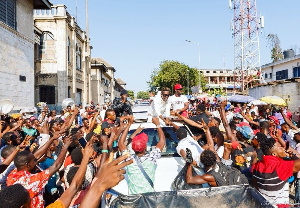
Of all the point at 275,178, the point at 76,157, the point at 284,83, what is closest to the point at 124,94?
the point at 76,157

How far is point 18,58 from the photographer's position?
14.1 m

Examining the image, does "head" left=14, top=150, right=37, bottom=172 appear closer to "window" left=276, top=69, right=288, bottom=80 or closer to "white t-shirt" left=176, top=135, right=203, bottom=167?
"white t-shirt" left=176, top=135, right=203, bottom=167

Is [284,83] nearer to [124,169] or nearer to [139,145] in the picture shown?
[139,145]

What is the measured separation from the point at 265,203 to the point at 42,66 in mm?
23175

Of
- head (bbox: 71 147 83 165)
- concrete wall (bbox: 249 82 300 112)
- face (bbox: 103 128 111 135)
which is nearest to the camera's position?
head (bbox: 71 147 83 165)

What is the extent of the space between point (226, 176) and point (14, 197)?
2426 millimetres

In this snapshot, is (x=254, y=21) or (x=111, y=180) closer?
(x=111, y=180)

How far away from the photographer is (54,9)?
2338cm

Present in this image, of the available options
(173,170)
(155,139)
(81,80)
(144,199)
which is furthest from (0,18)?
(81,80)

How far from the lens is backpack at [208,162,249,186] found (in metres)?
3.32

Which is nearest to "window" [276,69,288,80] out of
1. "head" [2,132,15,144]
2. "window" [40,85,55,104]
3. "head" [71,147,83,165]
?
"window" [40,85,55,104]

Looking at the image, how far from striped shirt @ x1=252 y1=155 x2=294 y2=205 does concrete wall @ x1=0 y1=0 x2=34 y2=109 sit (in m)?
12.3

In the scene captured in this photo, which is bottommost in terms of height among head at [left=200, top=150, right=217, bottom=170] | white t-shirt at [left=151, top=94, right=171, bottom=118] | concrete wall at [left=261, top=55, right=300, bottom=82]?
head at [left=200, top=150, right=217, bottom=170]

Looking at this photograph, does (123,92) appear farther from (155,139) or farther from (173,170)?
(173,170)
